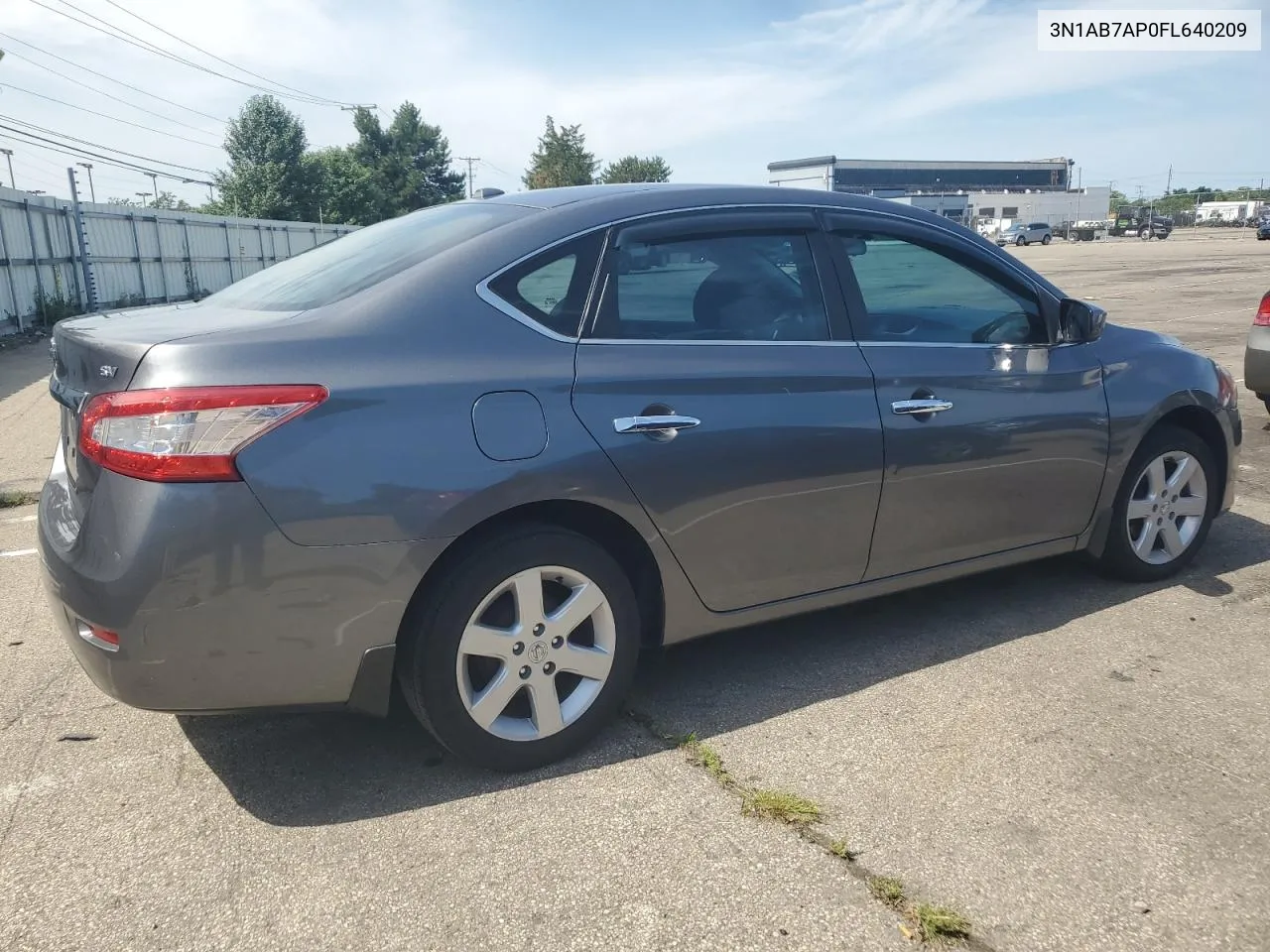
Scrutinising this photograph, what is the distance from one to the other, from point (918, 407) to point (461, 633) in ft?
5.72

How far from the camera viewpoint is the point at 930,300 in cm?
377

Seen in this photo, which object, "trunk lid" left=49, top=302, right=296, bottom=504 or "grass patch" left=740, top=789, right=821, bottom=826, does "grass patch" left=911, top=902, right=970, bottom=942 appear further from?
"trunk lid" left=49, top=302, right=296, bottom=504

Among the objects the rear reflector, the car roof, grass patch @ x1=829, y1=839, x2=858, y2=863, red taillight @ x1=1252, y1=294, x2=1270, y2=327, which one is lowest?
grass patch @ x1=829, y1=839, x2=858, y2=863

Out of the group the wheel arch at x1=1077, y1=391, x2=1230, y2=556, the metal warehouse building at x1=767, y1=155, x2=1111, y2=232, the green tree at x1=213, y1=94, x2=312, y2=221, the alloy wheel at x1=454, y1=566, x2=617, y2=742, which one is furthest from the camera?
the metal warehouse building at x1=767, y1=155, x2=1111, y2=232

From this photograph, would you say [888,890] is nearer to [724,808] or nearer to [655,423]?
[724,808]

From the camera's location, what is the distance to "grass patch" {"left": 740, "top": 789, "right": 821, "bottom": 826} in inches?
106

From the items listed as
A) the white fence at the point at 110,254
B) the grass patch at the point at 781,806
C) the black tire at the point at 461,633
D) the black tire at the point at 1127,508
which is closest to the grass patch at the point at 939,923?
the grass patch at the point at 781,806

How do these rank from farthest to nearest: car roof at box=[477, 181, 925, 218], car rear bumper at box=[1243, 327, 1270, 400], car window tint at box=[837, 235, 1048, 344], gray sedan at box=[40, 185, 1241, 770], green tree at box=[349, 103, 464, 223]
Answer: green tree at box=[349, 103, 464, 223]
car rear bumper at box=[1243, 327, 1270, 400]
car window tint at box=[837, 235, 1048, 344]
car roof at box=[477, 181, 925, 218]
gray sedan at box=[40, 185, 1241, 770]

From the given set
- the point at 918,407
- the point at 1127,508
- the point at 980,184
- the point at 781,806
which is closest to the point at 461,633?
the point at 781,806

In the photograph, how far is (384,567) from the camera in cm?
261

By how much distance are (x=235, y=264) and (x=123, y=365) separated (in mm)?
27468

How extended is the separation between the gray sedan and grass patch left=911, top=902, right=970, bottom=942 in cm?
109

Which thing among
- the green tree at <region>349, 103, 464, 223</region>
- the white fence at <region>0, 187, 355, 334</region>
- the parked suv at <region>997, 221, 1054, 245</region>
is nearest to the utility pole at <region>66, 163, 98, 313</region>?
the white fence at <region>0, 187, 355, 334</region>

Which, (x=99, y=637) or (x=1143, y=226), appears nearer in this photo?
(x=99, y=637)
